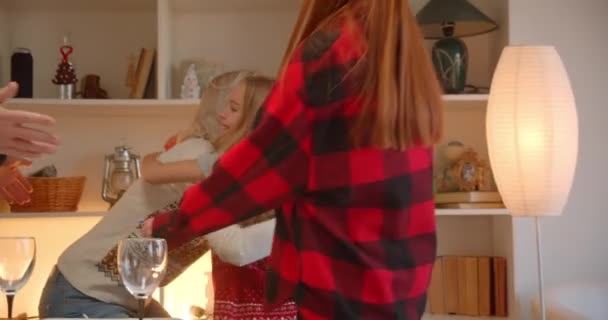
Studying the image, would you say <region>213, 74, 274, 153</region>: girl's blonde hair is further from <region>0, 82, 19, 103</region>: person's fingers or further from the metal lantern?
the metal lantern

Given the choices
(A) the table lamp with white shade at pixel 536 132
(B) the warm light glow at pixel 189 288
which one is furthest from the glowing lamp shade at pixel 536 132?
Answer: (B) the warm light glow at pixel 189 288

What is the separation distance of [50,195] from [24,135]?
5.07 feet

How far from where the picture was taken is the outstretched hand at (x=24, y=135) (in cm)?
145

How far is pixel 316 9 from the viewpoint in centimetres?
128

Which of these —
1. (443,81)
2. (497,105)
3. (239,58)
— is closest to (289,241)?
(497,105)

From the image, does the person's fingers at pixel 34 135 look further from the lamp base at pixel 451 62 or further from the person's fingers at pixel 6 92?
the lamp base at pixel 451 62

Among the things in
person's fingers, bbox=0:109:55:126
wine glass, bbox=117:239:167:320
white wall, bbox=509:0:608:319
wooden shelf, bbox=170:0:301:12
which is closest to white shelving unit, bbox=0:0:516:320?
wooden shelf, bbox=170:0:301:12

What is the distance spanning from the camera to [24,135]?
1.48 m

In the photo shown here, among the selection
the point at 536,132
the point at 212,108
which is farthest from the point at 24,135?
the point at 536,132

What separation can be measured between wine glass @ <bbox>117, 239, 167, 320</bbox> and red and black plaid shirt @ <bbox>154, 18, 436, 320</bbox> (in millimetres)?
Answer: 137

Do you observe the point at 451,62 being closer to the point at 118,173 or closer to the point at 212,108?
the point at 212,108

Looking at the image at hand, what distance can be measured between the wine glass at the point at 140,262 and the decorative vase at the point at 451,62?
1882 millimetres

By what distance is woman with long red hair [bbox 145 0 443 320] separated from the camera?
114 centimetres

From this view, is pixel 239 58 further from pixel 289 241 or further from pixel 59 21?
pixel 289 241
